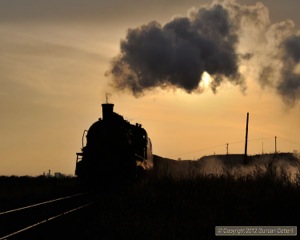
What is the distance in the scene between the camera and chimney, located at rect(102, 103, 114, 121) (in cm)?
2400

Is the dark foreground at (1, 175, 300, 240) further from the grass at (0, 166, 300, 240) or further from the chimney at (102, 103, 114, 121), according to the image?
the chimney at (102, 103, 114, 121)

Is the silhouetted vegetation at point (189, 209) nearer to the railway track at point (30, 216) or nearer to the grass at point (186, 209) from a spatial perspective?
the grass at point (186, 209)

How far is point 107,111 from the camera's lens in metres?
24.2

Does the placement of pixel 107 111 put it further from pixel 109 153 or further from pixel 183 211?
pixel 183 211

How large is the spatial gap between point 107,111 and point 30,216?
11641 millimetres

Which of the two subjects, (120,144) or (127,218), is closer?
(127,218)

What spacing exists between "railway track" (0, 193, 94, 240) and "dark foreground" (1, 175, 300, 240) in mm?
273

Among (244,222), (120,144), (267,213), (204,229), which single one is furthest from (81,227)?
(120,144)

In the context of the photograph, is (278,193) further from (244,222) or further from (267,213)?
(244,222)

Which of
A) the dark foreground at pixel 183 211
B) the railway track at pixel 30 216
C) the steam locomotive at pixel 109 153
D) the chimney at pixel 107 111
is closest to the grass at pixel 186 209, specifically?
the dark foreground at pixel 183 211

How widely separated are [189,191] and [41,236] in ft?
21.6

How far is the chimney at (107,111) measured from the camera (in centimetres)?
2400

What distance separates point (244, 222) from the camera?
1148 centimetres

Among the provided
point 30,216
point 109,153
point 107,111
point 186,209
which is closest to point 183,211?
point 186,209
